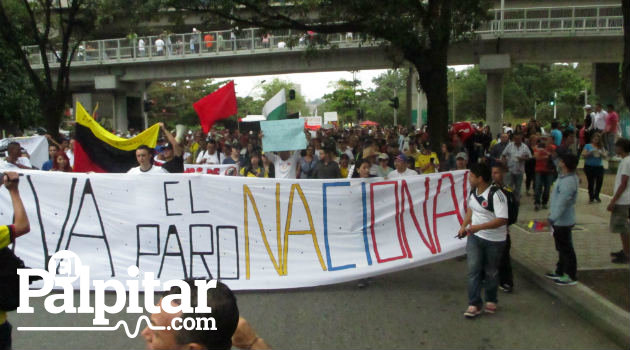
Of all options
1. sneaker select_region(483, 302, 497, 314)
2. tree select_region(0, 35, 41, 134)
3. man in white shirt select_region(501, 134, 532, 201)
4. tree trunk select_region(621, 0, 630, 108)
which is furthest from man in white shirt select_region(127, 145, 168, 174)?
tree select_region(0, 35, 41, 134)

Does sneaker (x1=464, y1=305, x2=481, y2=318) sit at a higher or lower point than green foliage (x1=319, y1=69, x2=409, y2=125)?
lower

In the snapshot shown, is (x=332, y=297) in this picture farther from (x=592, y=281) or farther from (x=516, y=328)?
(x=592, y=281)

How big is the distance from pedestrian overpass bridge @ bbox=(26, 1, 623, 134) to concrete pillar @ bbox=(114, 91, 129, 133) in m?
0.08

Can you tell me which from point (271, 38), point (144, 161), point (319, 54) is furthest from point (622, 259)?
point (271, 38)

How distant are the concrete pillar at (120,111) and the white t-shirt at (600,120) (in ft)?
107

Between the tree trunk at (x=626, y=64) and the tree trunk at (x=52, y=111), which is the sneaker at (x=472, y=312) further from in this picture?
the tree trunk at (x=52, y=111)

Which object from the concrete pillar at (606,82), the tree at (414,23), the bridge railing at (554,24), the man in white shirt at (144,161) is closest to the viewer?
the man in white shirt at (144,161)

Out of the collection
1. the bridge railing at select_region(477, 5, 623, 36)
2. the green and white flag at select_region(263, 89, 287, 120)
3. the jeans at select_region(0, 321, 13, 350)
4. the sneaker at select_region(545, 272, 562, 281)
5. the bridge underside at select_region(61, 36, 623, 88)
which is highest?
the bridge railing at select_region(477, 5, 623, 36)

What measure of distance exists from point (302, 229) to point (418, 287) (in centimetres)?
155

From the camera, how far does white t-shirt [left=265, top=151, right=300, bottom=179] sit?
10359mm

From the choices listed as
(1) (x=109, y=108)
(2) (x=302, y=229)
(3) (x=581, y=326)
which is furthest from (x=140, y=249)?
(1) (x=109, y=108)

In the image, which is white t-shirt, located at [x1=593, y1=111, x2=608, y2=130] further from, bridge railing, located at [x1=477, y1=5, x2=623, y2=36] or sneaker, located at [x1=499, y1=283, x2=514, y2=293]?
sneaker, located at [x1=499, y1=283, x2=514, y2=293]

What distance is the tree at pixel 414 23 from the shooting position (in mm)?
11977

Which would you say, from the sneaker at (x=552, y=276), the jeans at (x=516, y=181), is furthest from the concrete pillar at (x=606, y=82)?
the sneaker at (x=552, y=276)
